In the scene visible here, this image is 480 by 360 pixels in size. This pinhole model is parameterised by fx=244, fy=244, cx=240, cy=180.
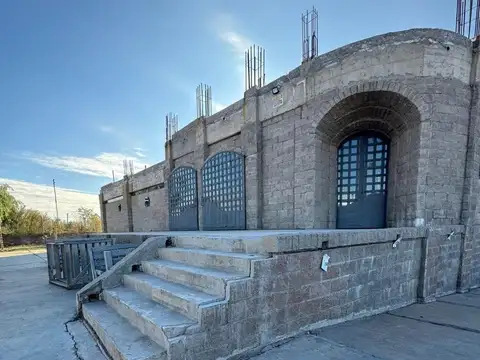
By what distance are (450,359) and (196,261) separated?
317 centimetres

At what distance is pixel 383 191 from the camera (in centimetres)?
636

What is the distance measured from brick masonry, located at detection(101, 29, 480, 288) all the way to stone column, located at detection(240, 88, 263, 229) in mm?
31

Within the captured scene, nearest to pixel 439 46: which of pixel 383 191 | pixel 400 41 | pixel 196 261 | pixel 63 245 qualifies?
pixel 400 41

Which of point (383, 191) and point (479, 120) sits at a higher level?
point (479, 120)

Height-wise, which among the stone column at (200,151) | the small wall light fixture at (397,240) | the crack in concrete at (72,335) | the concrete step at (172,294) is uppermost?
the stone column at (200,151)

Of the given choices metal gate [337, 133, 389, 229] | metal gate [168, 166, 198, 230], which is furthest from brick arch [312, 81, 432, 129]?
metal gate [168, 166, 198, 230]

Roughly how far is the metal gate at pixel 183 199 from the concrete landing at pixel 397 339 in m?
7.50

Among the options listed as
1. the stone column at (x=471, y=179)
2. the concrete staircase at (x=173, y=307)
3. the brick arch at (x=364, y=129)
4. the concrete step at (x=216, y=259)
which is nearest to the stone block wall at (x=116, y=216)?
the concrete staircase at (x=173, y=307)

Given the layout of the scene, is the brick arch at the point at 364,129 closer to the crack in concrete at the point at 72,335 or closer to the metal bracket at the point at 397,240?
the metal bracket at the point at 397,240

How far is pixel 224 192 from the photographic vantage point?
28.5 feet

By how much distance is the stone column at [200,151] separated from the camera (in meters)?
9.59

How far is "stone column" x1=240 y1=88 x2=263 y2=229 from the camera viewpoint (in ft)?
24.6

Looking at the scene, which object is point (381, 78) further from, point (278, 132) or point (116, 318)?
point (116, 318)

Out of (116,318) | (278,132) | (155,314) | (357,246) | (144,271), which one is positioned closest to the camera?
(155,314)
